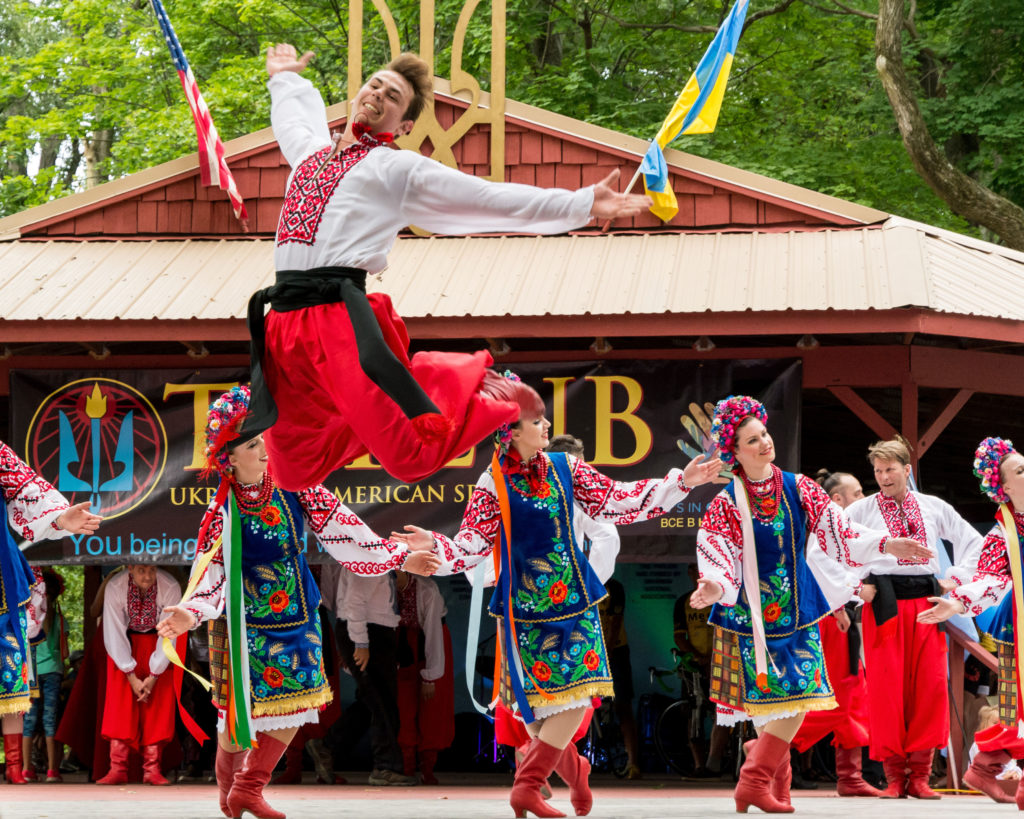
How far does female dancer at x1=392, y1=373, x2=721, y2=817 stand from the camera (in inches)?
234

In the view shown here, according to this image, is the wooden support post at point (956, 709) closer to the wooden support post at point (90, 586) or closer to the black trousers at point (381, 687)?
the black trousers at point (381, 687)

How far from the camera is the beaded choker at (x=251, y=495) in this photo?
19.6 feet

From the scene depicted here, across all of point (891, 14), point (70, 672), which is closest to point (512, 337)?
point (70, 672)

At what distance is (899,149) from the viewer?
54.1 ft

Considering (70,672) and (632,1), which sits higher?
(632,1)

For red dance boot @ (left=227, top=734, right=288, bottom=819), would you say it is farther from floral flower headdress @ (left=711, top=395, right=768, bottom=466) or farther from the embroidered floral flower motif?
floral flower headdress @ (left=711, top=395, right=768, bottom=466)

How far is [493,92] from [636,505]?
14.9 feet

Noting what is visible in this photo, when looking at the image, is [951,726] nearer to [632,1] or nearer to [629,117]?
[629,117]

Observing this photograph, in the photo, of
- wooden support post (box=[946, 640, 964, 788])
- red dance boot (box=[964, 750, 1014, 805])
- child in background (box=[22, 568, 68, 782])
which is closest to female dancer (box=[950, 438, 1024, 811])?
red dance boot (box=[964, 750, 1014, 805])

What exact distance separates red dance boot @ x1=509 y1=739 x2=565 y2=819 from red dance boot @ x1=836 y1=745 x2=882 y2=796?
7.99 feet

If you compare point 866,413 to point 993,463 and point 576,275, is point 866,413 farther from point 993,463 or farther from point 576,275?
point 993,463

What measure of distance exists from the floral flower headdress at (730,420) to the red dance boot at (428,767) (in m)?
3.71

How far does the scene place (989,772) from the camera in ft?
22.6

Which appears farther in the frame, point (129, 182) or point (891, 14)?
point (891, 14)
